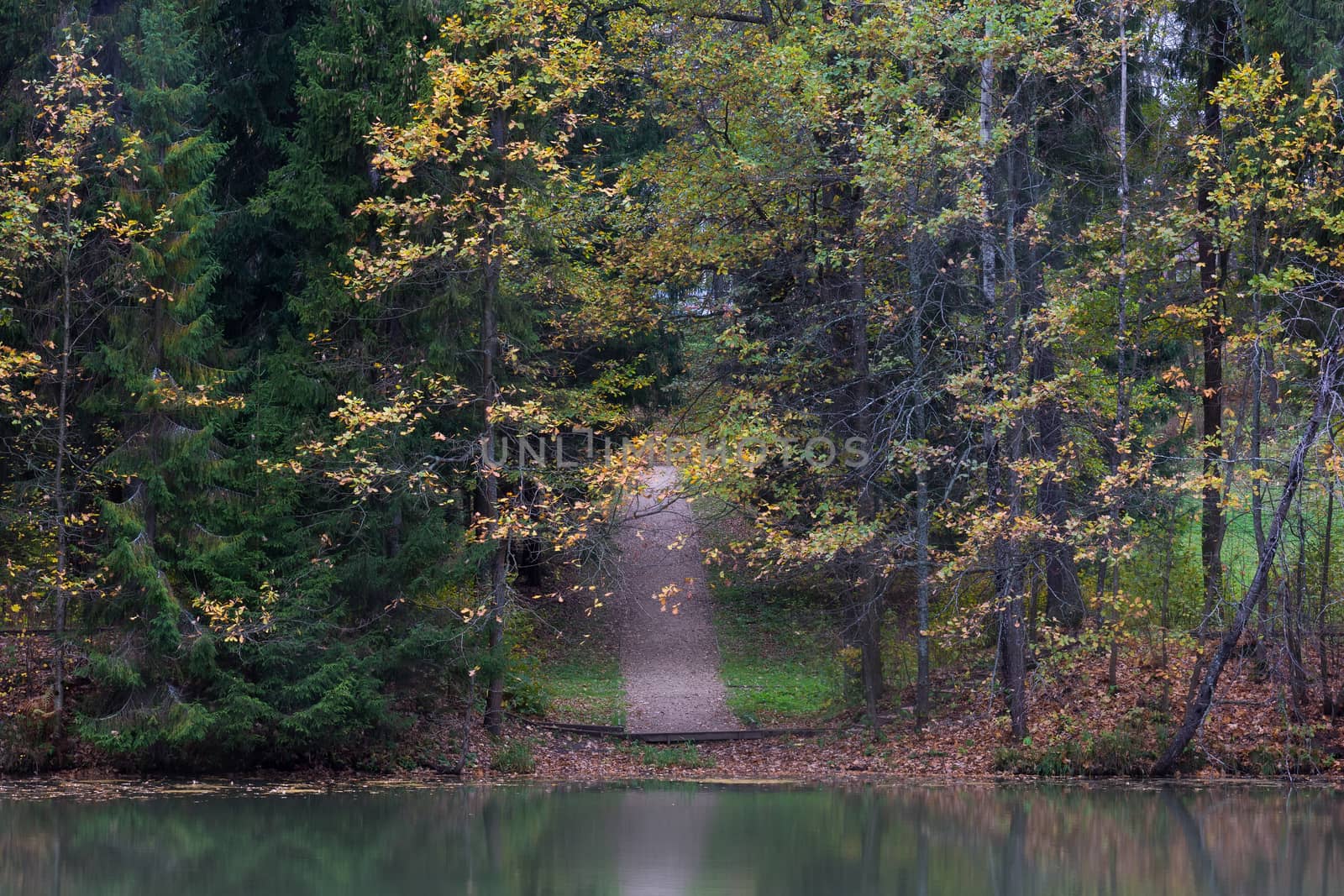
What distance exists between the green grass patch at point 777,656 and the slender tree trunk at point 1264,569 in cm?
561

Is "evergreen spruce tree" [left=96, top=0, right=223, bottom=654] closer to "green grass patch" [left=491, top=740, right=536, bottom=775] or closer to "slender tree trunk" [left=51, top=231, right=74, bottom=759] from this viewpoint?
"slender tree trunk" [left=51, top=231, right=74, bottom=759]

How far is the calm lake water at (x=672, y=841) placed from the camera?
10.2 m

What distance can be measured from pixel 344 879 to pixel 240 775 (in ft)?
22.1

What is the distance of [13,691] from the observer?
667 inches

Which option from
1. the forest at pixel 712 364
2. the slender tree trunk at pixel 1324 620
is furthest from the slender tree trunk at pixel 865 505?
the slender tree trunk at pixel 1324 620

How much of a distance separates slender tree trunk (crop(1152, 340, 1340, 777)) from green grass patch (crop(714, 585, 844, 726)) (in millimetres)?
5609

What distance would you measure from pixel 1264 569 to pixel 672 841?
7.53 meters

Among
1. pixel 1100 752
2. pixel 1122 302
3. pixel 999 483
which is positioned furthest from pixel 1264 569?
pixel 1122 302

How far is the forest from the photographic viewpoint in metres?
16.2

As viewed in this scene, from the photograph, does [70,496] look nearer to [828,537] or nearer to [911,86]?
[828,537]

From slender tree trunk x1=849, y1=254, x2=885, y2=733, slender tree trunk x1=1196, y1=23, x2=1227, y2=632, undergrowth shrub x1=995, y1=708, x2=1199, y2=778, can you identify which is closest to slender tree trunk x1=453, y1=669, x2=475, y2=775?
slender tree trunk x1=849, y1=254, x2=885, y2=733

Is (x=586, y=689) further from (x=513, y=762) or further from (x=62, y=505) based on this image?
(x=62, y=505)

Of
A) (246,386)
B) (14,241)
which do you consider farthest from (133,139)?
(246,386)

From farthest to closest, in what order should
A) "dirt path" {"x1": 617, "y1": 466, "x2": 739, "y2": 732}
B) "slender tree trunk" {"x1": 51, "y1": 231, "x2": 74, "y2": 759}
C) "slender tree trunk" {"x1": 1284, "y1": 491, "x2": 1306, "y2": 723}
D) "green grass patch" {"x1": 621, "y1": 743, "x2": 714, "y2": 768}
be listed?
"dirt path" {"x1": 617, "y1": 466, "x2": 739, "y2": 732} < "green grass patch" {"x1": 621, "y1": 743, "x2": 714, "y2": 768} < "slender tree trunk" {"x1": 51, "y1": 231, "x2": 74, "y2": 759} < "slender tree trunk" {"x1": 1284, "y1": 491, "x2": 1306, "y2": 723}
